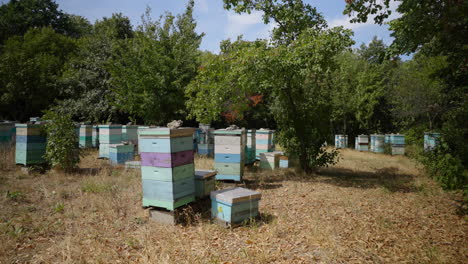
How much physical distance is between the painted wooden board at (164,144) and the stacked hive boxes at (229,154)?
219cm

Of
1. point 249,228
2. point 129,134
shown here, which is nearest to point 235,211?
point 249,228

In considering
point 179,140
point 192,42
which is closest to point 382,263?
point 179,140

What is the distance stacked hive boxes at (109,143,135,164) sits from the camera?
948 cm

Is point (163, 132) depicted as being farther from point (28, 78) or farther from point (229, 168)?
point (28, 78)

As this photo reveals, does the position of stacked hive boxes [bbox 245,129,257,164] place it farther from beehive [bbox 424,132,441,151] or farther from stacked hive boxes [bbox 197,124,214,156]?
beehive [bbox 424,132,441,151]

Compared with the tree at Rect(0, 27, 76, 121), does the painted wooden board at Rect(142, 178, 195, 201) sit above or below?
below

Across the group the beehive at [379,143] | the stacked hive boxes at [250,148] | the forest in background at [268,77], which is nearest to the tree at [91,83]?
the forest in background at [268,77]

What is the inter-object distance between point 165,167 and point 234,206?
4.43ft

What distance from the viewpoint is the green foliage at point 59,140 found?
7953 mm

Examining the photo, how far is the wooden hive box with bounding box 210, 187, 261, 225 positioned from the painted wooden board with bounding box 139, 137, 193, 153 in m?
1.05

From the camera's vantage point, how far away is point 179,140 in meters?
4.69

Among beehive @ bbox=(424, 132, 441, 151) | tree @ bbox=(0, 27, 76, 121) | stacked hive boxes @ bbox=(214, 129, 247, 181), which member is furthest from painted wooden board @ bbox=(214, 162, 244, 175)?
tree @ bbox=(0, 27, 76, 121)

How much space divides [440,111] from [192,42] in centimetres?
1589

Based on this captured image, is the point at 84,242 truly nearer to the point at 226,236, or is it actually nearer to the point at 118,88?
the point at 226,236
